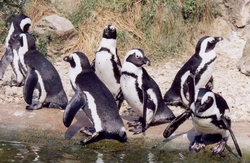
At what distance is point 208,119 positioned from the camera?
557 cm

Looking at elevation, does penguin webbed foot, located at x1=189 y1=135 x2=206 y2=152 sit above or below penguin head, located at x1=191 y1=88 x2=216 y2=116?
below

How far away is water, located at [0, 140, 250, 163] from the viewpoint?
5.42m

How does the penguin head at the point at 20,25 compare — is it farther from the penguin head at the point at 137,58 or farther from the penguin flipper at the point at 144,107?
the penguin flipper at the point at 144,107

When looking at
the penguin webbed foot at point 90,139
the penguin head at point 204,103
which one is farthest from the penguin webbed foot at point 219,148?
the penguin webbed foot at point 90,139

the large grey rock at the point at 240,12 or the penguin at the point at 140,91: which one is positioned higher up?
the large grey rock at the point at 240,12

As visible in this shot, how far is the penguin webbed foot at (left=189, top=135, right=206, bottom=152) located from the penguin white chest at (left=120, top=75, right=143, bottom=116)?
891mm

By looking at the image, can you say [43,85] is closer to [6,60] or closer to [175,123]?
[6,60]

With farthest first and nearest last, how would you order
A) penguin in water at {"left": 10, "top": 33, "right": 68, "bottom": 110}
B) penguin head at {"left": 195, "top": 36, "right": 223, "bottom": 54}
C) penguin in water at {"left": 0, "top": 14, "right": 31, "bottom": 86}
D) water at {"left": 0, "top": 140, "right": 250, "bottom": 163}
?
penguin in water at {"left": 0, "top": 14, "right": 31, "bottom": 86} < penguin head at {"left": 195, "top": 36, "right": 223, "bottom": 54} < penguin in water at {"left": 10, "top": 33, "right": 68, "bottom": 110} < water at {"left": 0, "top": 140, "right": 250, "bottom": 163}

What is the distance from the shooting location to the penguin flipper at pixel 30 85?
22.6ft

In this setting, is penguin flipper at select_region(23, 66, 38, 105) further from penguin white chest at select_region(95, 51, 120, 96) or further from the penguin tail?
the penguin tail

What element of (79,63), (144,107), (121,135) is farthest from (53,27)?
(121,135)

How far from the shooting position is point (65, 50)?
9914mm

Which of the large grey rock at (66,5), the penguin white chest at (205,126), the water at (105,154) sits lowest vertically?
the water at (105,154)

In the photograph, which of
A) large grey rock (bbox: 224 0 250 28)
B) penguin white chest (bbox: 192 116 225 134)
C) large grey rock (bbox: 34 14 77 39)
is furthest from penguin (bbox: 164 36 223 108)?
large grey rock (bbox: 34 14 77 39)
